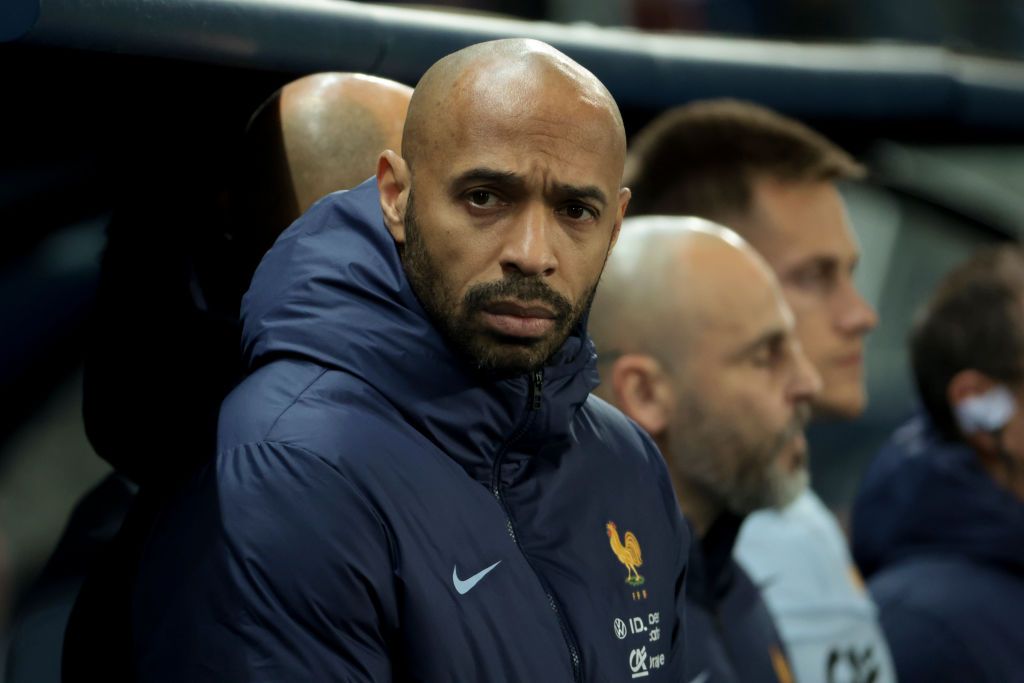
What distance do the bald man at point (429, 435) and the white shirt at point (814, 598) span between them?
1266mm

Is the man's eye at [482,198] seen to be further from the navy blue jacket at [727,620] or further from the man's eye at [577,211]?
the navy blue jacket at [727,620]

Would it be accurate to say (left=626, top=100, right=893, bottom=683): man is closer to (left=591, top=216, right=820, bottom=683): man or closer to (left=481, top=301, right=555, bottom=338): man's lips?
(left=591, top=216, right=820, bottom=683): man

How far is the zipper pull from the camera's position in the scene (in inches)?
71.9

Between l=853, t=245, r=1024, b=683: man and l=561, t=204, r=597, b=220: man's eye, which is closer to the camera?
l=561, t=204, r=597, b=220: man's eye

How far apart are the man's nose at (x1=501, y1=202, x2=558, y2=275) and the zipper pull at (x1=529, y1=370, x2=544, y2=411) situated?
135mm

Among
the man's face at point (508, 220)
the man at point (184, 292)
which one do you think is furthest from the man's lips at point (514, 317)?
the man at point (184, 292)

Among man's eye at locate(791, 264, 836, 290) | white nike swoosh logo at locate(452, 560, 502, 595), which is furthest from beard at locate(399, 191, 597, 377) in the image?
man's eye at locate(791, 264, 836, 290)

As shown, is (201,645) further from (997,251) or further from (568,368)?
(997,251)

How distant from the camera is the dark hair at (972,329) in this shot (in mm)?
3602

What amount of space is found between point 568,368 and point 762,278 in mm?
1107

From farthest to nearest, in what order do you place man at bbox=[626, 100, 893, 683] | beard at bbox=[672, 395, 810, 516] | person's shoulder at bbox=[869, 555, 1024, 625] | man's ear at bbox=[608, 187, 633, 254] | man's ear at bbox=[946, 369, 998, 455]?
1. man's ear at bbox=[946, 369, 998, 455]
2. man at bbox=[626, 100, 893, 683]
3. person's shoulder at bbox=[869, 555, 1024, 625]
4. beard at bbox=[672, 395, 810, 516]
5. man's ear at bbox=[608, 187, 633, 254]

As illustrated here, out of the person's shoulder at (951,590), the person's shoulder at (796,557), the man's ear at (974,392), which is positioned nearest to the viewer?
the person's shoulder at (796,557)

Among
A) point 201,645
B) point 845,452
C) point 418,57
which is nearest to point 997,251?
point 418,57

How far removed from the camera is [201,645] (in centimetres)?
162
